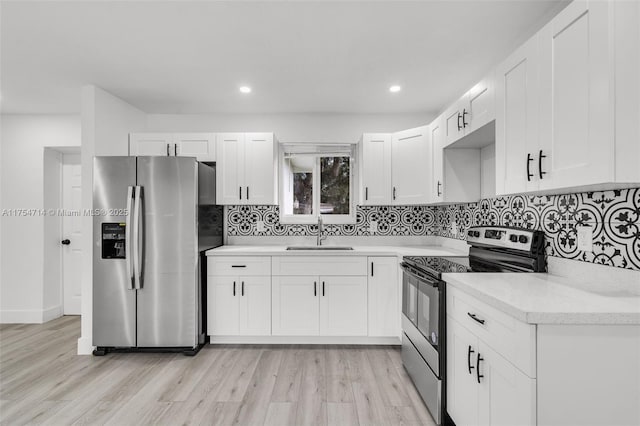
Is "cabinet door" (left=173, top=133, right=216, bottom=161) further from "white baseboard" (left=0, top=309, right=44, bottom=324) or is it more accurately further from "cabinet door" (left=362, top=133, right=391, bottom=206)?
"white baseboard" (left=0, top=309, right=44, bottom=324)

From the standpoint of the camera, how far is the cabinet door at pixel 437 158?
106 inches

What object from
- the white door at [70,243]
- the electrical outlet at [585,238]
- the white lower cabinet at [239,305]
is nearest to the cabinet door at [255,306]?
the white lower cabinet at [239,305]

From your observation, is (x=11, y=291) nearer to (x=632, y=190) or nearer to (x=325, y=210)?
(x=325, y=210)

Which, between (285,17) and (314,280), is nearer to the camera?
(285,17)

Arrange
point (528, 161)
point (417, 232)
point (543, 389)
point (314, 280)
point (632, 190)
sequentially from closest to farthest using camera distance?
point (543, 389) → point (632, 190) → point (528, 161) → point (314, 280) → point (417, 232)

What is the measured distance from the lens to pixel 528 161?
154cm

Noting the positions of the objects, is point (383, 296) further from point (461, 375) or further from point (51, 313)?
point (51, 313)

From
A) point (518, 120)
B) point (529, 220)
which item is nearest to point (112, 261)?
point (518, 120)

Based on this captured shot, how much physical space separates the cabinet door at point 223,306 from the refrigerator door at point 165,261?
206 millimetres

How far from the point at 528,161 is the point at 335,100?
2.08 m

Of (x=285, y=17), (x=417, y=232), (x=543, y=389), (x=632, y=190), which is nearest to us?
(x=543, y=389)

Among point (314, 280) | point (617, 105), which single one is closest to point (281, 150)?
point (314, 280)

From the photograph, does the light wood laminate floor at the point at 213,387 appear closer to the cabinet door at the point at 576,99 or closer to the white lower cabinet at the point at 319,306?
the white lower cabinet at the point at 319,306

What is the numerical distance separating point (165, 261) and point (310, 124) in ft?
7.05
